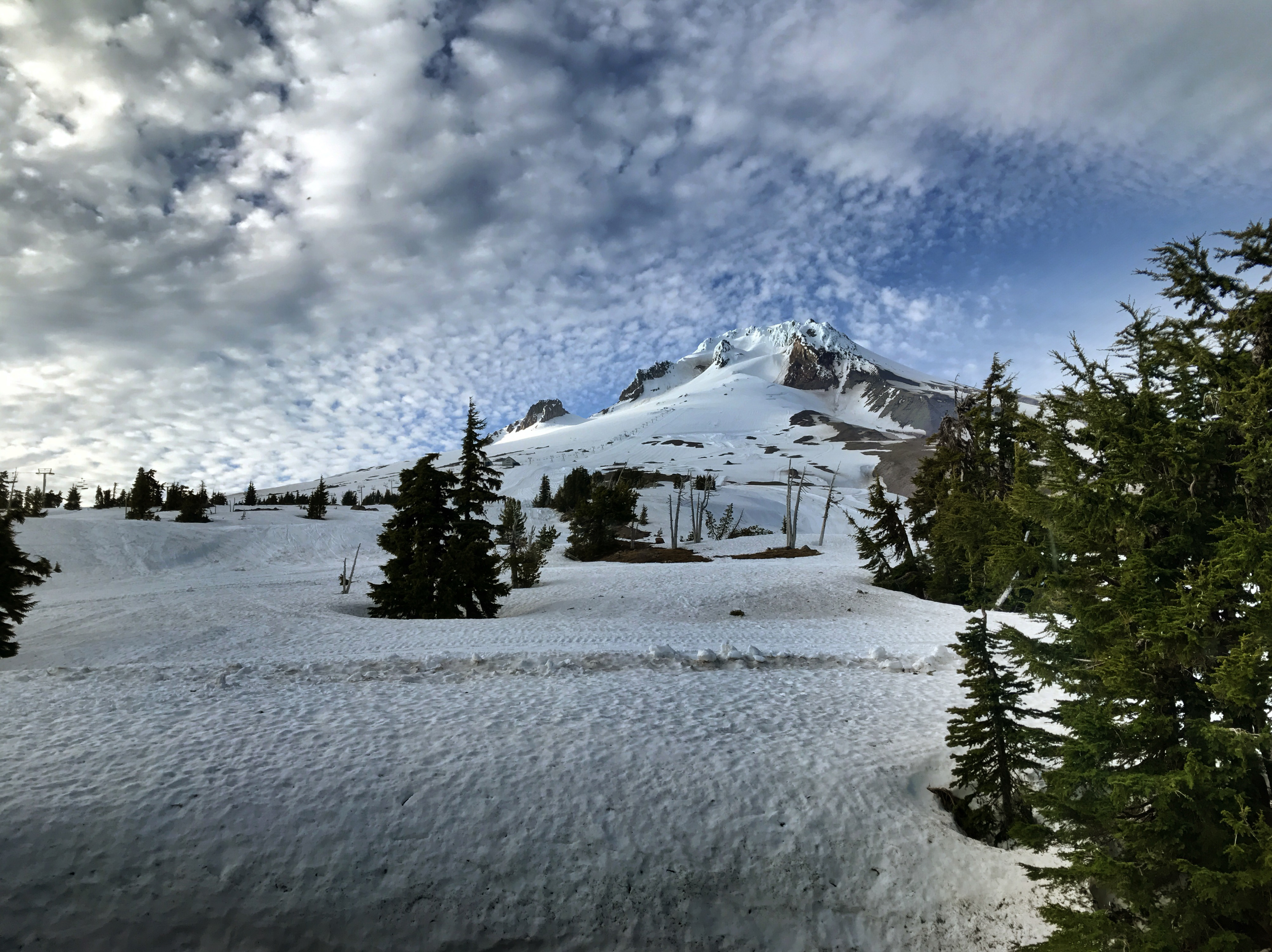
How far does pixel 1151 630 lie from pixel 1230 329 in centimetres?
251

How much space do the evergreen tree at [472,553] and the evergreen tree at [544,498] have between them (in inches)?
1666

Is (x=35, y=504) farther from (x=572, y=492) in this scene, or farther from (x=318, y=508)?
(x=572, y=492)

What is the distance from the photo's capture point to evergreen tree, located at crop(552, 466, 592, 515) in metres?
59.9

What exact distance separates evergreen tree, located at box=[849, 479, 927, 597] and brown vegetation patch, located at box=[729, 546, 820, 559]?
23.2 feet

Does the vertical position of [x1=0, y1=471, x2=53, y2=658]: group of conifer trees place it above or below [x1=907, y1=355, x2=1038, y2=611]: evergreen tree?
below

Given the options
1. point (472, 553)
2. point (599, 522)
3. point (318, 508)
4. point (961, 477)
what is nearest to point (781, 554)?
point (599, 522)

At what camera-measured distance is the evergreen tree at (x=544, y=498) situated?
216ft

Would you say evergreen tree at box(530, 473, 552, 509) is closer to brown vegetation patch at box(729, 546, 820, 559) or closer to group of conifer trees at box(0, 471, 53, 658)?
brown vegetation patch at box(729, 546, 820, 559)

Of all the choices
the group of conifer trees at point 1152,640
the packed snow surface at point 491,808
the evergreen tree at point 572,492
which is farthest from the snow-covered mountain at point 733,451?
the group of conifer trees at point 1152,640

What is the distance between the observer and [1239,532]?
399 cm

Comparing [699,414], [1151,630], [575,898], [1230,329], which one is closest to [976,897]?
[1151,630]

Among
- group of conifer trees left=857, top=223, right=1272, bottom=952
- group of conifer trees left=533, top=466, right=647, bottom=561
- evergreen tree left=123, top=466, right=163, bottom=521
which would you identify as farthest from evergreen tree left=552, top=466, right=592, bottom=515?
group of conifer trees left=857, top=223, right=1272, bottom=952

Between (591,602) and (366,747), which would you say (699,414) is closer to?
(591,602)

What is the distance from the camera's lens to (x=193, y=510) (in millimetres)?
44375
